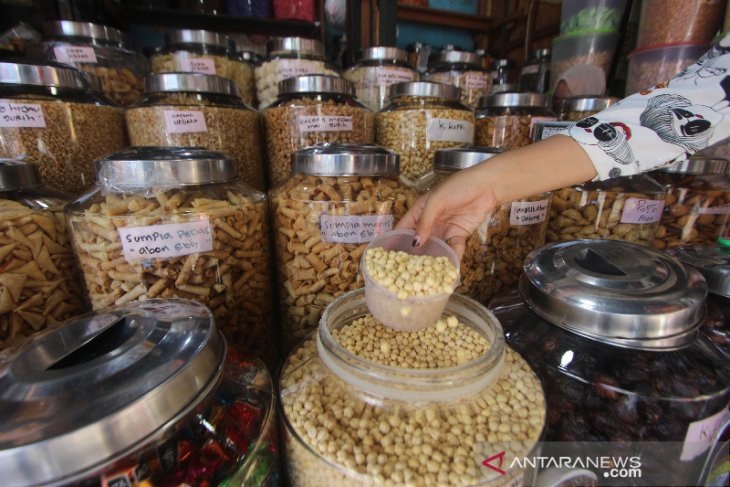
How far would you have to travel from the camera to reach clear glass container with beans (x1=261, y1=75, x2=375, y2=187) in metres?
1.06

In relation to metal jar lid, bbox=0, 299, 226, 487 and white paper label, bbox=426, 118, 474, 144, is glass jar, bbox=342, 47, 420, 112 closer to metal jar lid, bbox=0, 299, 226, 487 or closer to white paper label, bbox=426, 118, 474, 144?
white paper label, bbox=426, 118, 474, 144

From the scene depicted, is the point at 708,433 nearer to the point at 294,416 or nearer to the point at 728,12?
the point at 294,416

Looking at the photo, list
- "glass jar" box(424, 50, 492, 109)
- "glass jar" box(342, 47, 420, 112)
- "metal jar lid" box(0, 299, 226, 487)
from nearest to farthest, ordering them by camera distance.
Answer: "metal jar lid" box(0, 299, 226, 487) → "glass jar" box(342, 47, 420, 112) → "glass jar" box(424, 50, 492, 109)

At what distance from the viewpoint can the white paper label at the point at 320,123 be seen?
1.05 meters

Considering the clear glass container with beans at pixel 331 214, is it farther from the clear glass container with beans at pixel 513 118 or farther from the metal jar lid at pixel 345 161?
the clear glass container with beans at pixel 513 118

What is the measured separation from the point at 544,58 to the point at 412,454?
2.41 metres

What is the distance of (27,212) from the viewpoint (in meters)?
0.71

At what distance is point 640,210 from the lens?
39.9 inches

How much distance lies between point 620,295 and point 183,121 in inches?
42.0

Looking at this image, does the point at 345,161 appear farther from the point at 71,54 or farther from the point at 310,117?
the point at 71,54

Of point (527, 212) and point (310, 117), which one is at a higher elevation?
point (310, 117)

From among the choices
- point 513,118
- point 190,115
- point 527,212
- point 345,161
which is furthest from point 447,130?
point 190,115

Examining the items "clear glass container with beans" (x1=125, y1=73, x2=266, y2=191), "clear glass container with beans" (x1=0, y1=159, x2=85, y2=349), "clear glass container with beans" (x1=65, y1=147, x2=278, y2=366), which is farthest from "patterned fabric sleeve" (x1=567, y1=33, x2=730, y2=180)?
"clear glass container with beans" (x1=0, y1=159, x2=85, y2=349)

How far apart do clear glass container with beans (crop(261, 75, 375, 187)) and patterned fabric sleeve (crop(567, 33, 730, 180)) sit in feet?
1.97
